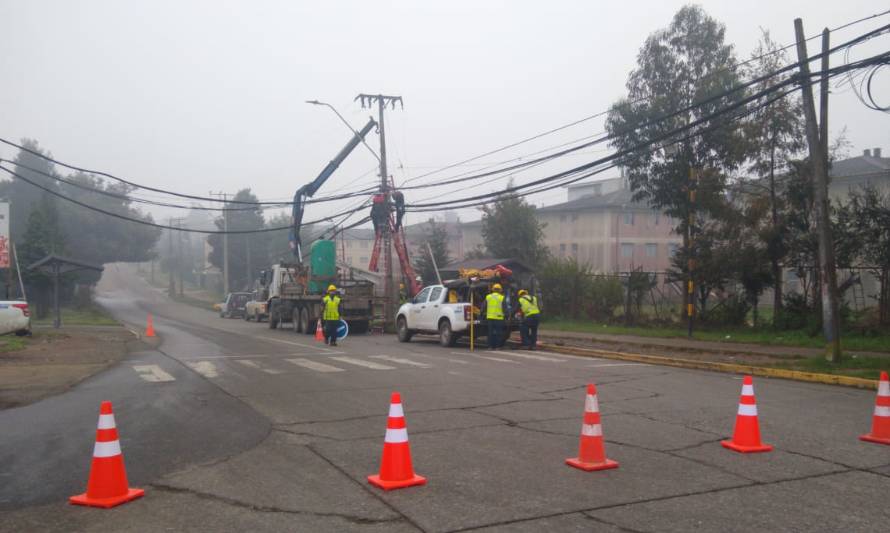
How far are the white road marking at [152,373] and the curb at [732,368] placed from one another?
32.8ft

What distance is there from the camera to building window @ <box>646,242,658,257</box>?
153 feet

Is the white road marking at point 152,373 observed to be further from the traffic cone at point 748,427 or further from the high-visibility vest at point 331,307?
the traffic cone at point 748,427

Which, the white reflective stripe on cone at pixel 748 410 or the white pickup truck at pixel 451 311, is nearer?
the white reflective stripe on cone at pixel 748 410

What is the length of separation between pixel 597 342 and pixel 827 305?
7.98 metres

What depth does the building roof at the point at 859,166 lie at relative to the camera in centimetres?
3528

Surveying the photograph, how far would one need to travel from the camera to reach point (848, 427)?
344 inches

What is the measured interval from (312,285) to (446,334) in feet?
32.1

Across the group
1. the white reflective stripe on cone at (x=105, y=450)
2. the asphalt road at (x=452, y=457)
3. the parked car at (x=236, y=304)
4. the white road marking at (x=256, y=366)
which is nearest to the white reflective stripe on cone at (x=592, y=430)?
the asphalt road at (x=452, y=457)

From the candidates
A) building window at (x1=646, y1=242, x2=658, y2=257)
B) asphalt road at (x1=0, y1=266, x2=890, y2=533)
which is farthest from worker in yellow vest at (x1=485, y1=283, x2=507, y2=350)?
building window at (x1=646, y1=242, x2=658, y2=257)

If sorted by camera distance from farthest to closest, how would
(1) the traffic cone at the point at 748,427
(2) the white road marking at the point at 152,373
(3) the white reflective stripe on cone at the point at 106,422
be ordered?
(2) the white road marking at the point at 152,373
(1) the traffic cone at the point at 748,427
(3) the white reflective stripe on cone at the point at 106,422

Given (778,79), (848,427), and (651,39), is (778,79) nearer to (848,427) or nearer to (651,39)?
(651,39)

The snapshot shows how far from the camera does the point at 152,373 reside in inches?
568

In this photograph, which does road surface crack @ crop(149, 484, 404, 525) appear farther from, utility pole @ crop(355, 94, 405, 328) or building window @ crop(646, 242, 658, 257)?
building window @ crop(646, 242, 658, 257)

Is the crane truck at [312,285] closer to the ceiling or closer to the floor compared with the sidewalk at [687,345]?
closer to the ceiling
